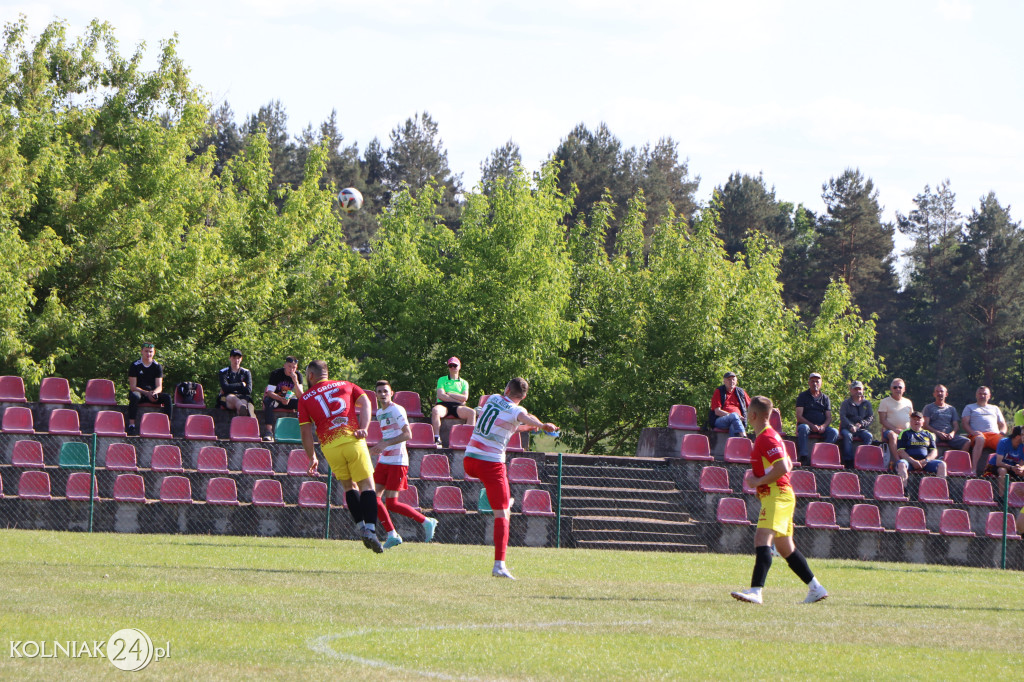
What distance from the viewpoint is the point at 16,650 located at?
6.55 meters

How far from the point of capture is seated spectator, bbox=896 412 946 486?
19.2m

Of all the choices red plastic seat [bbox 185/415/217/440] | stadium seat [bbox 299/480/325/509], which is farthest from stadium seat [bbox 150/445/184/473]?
stadium seat [bbox 299/480/325/509]

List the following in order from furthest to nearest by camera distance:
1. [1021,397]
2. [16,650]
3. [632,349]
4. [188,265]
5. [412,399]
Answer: [1021,397] → [632,349] → [188,265] → [412,399] → [16,650]

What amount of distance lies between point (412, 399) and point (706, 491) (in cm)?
601

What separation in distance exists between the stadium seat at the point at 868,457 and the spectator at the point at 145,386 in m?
11.9

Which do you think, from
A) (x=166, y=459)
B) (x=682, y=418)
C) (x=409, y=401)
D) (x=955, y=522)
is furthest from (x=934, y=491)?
(x=166, y=459)

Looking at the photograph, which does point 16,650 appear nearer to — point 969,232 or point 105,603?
point 105,603

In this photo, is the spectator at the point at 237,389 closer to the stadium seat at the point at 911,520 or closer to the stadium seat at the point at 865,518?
the stadium seat at the point at 865,518

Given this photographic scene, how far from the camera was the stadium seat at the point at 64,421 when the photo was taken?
18.5 meters

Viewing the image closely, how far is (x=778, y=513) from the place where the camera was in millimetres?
9969

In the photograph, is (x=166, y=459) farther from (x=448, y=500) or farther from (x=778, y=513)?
(x=778, y=513)

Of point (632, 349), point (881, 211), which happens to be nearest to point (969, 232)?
point (881, 211)

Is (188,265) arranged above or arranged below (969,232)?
below

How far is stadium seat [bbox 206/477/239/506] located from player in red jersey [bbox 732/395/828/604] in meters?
9.54
